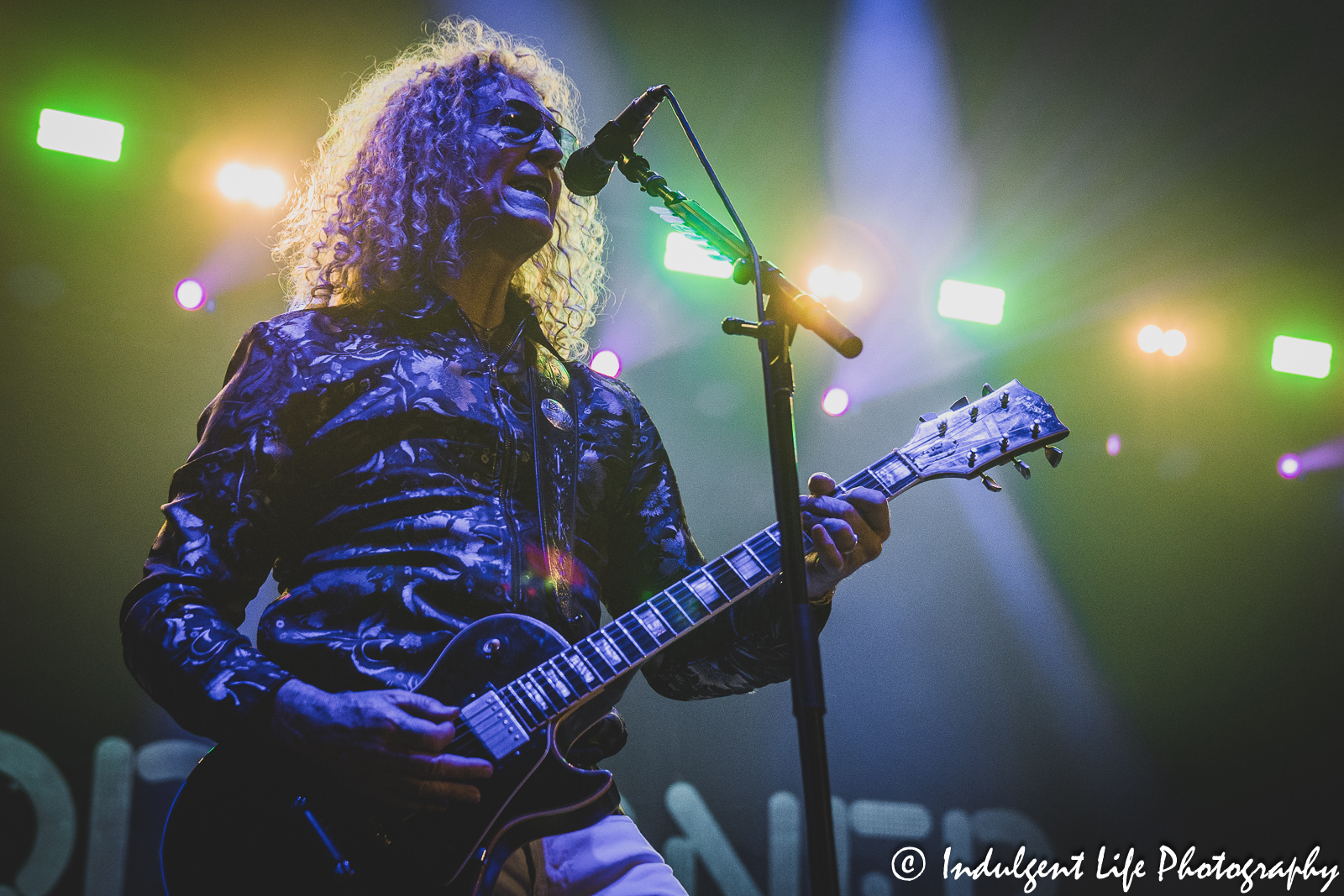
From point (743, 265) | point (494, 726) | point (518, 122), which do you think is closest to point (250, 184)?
point (518, 122)

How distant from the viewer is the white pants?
5.11 ft

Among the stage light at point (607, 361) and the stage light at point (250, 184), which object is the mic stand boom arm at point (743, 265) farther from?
the stage light at point (250, 184)

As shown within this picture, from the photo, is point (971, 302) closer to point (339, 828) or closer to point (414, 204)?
point (414, 204)

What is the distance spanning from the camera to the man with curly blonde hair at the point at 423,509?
1.45m

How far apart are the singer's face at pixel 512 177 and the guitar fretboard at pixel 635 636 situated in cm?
98

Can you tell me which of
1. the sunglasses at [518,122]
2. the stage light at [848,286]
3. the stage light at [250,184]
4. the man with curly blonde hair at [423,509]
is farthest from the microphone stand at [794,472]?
the stage light at [848,286]

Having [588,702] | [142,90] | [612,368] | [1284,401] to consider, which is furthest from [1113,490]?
[142,90]

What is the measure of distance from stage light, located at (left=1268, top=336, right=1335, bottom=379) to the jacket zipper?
5.58 m

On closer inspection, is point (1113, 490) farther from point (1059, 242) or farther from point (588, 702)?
point (588, 702)

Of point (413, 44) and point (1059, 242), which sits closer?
point (413, 44)

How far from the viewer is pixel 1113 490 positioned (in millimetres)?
5410

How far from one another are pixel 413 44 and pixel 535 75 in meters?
1.74

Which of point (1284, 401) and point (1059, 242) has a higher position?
point (1059, 242)

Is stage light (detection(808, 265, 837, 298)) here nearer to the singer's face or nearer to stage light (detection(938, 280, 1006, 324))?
stage light (detection(938, 280, 1006, 324))
